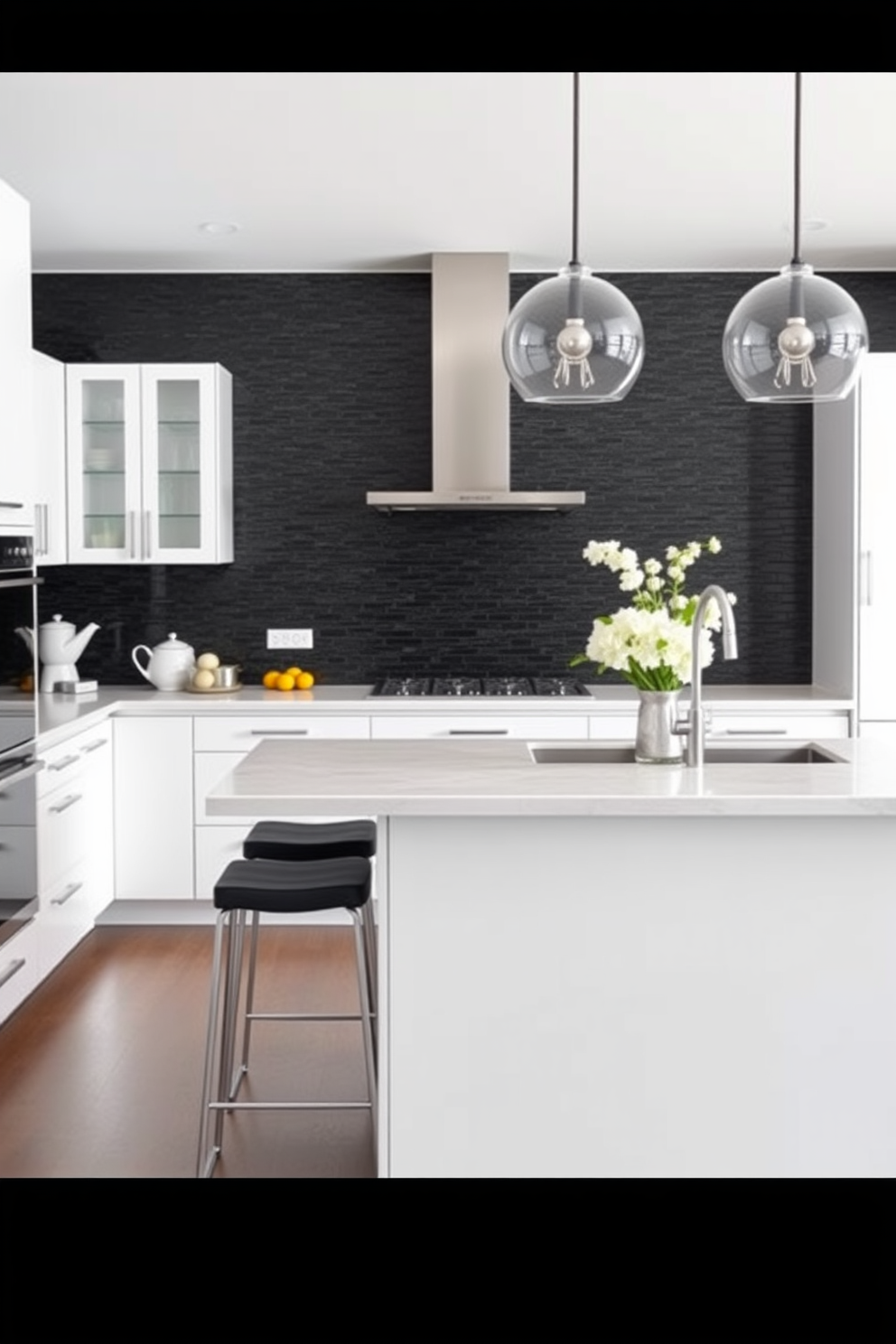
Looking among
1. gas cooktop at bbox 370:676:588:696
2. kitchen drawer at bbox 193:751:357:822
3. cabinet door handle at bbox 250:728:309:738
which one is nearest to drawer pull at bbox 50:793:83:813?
kitchen drawer at bbox 193:751:357:822

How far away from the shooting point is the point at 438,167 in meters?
4.60

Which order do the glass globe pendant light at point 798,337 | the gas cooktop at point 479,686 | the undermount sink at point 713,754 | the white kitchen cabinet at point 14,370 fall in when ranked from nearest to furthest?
the glass globe pendant light at point 798,337 < the undermount sink at point 713,754 < the white kitchen cabinet at point 14,370 < the gas cooktop at point 479,686

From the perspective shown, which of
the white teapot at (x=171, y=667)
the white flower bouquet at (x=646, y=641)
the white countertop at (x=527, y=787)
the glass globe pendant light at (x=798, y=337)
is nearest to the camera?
the glass globe pendant light at (x=798, y=337)

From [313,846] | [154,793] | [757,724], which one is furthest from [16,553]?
[757,724]

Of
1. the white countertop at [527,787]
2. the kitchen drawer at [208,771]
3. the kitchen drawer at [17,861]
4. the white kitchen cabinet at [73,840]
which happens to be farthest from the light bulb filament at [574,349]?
the kitchen drawer at [208,771]

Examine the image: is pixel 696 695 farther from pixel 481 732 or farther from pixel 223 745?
pixel 223 745

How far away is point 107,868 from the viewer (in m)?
5.62

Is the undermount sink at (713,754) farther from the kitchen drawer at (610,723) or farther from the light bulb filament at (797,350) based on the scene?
the kitchen drawer at (610,723)

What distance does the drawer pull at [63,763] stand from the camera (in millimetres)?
4844

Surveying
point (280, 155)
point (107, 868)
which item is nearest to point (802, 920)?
point (280, 155)

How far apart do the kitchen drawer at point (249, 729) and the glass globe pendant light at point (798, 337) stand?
9.78 ft

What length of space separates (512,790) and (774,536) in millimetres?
3519

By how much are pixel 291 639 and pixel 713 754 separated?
2.86 m
